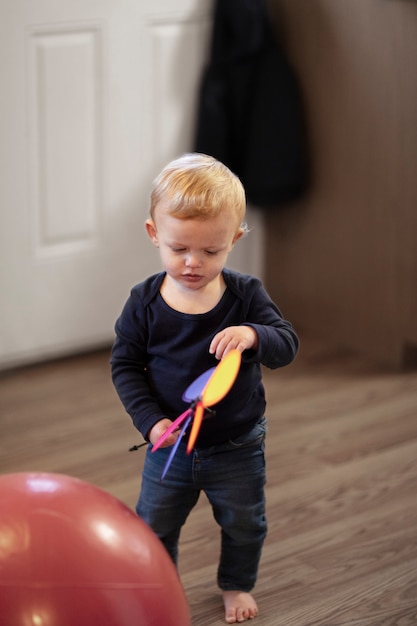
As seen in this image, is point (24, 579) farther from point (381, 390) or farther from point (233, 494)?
point (381, 390)

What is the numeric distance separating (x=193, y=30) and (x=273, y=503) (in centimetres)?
131

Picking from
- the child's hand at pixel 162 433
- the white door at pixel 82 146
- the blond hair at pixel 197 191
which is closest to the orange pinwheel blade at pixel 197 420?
the child's hand at pixel 162 433

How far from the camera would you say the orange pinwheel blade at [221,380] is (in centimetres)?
124

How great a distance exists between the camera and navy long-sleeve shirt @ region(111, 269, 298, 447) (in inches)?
54.5

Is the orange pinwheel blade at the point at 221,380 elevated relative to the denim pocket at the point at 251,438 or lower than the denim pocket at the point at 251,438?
elevated

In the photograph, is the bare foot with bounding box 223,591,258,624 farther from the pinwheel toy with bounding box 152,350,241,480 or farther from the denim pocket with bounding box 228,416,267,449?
the pinwheel toy with bounding box 152,350,241,480

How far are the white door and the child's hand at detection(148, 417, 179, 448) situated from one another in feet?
3.91

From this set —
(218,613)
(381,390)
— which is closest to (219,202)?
(218,613)

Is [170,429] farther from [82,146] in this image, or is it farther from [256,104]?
[256,104]

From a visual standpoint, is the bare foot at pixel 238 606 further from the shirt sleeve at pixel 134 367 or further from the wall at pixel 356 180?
the wall at pixel 356 180

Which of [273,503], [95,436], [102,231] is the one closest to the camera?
[273,503]

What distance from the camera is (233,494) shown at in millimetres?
1464

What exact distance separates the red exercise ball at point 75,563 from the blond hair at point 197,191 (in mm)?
368

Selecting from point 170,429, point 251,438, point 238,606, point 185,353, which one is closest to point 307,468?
point 238,606
